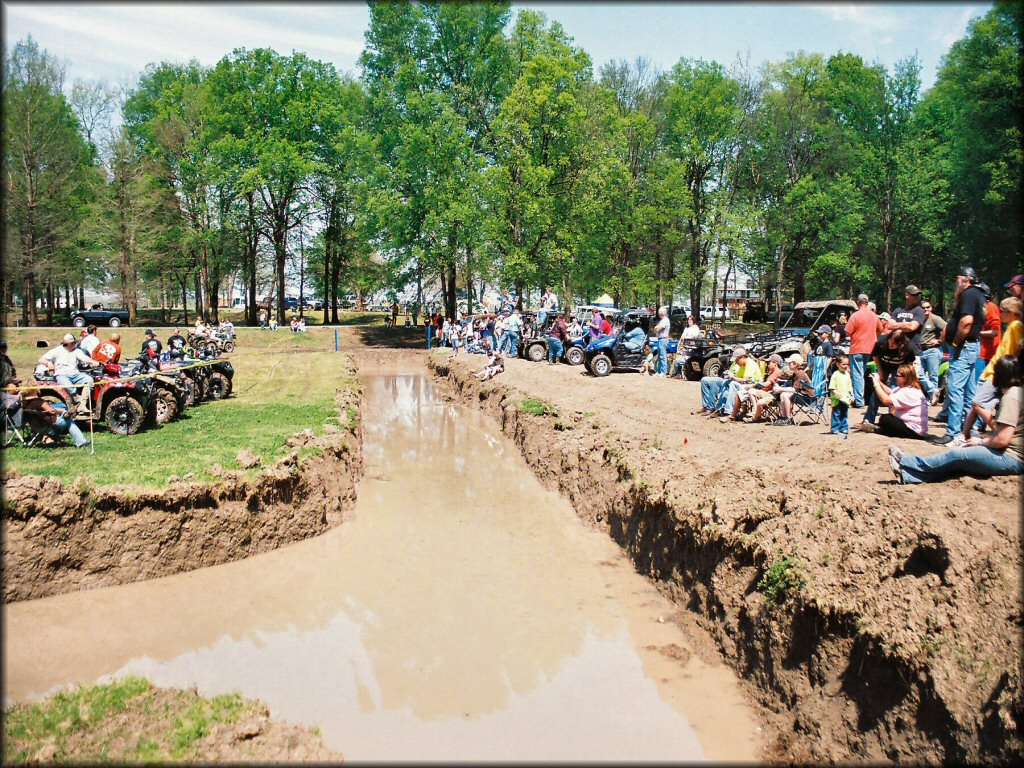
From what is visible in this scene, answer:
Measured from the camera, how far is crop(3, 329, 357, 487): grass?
9516 mm

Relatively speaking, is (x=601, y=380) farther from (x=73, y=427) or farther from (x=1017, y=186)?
(x=1017, y=186)

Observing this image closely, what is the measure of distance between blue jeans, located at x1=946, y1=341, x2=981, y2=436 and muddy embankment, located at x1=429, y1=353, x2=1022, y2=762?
2111 mm

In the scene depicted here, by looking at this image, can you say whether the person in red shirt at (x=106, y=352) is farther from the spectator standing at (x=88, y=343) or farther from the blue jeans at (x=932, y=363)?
the blue jeans at (x=932, y=363)

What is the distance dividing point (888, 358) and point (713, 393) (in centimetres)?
344

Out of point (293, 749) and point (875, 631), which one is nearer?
point (293, 749)

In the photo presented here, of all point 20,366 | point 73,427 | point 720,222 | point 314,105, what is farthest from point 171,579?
point 314,105

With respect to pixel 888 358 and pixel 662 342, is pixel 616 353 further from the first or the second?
pixel 888 358

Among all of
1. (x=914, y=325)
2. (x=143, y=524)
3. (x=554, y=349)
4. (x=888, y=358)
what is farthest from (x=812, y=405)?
(x=554, y=349)

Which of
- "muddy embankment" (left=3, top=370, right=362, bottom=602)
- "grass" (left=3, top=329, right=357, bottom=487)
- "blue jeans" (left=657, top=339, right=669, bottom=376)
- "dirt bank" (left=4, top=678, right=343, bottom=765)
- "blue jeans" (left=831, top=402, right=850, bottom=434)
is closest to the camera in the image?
"dirt bank" (left=4, top=678, right=343, bottom=765)


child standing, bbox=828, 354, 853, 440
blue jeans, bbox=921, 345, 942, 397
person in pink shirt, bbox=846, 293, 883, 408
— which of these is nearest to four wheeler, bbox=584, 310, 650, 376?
person in pink shirt, bbox=846, 293, 883, 408

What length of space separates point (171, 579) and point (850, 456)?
857 cm

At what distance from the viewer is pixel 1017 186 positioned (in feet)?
83.8

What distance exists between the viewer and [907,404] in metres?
9.34

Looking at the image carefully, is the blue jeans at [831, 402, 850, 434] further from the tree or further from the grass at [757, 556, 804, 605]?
the tree
